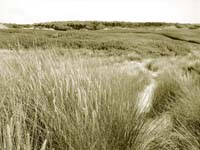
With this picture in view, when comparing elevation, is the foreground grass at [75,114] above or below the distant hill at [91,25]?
above

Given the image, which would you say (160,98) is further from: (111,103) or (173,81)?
(111,103)

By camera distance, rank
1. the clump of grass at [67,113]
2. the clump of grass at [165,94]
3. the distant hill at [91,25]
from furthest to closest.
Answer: the distant hill at [91,25] < the clump of grass at [165,94] < the clump of grass at [67,113]

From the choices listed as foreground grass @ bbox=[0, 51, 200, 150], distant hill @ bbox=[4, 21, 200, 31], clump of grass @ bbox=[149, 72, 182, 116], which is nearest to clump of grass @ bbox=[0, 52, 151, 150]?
foreground grass @ bbox=[0, 51, 200, 150]

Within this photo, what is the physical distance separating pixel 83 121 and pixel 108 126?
4.6 inches

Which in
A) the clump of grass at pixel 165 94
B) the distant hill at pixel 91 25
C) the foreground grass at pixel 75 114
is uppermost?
the foreground grass at pixel 75 114

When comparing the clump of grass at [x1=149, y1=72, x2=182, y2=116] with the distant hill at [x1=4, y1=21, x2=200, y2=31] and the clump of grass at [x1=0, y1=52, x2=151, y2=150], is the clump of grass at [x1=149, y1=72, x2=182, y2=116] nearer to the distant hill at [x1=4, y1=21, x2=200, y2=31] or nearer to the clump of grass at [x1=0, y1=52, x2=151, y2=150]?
the clump of grass at [x1=0, y1=52, x2=151, y2=150]

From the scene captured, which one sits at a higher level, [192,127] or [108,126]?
[108,126]

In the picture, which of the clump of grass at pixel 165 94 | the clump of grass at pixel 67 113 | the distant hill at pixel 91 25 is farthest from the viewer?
the distant hill at pixel 91 25

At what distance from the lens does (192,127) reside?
162 cm

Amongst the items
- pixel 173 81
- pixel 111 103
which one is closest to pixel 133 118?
pixel 111 103

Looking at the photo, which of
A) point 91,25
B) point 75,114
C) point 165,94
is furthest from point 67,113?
point 91,25

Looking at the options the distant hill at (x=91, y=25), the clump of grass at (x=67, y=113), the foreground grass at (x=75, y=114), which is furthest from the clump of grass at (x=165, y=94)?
the distant hill at (x=91, y=25)

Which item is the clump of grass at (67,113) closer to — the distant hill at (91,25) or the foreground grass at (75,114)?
the foreground grass at (75,114)

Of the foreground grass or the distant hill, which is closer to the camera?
the foreground grass
